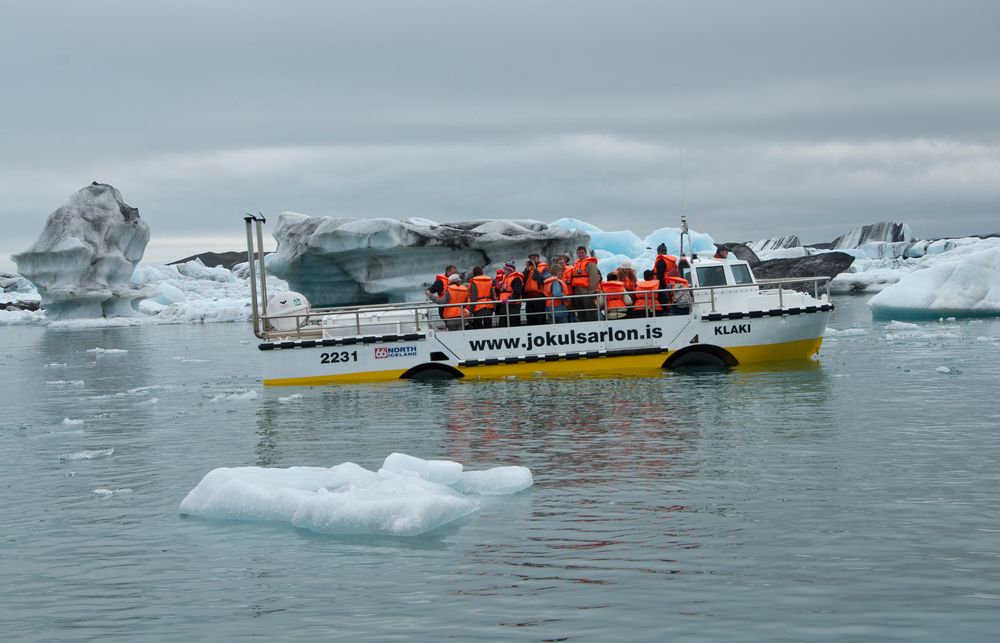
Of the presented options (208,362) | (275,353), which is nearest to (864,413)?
(275,353)

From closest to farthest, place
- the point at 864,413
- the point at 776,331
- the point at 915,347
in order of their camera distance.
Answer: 1. the point at 864,413
2. the point at 776,331
3. the point at 915,347

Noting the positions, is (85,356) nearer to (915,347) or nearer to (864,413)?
(915,347)

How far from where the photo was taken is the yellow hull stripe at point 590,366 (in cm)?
1669

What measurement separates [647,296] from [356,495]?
10025 mm

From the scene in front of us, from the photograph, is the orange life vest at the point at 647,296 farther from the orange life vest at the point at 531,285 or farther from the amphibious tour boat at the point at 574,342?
the orange life vest at the point at 531,285

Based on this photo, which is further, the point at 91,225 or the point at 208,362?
the point at 91,225

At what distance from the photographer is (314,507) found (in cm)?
727

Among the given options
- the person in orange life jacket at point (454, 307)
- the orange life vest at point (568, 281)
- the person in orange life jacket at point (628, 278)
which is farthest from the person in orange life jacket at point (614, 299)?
the person in orange life jacket at point (454, 307)

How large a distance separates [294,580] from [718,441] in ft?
17.4

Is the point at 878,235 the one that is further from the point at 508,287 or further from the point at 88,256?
the point at 508,287

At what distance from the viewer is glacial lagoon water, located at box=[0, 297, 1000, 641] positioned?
5402mm

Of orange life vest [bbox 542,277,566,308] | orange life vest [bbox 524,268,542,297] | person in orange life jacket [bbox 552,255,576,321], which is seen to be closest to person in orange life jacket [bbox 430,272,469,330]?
orange life vest [bbox 524,268,542,297]

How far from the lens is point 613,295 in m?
16.8

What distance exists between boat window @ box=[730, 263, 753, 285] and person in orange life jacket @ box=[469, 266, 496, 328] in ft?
13.3
